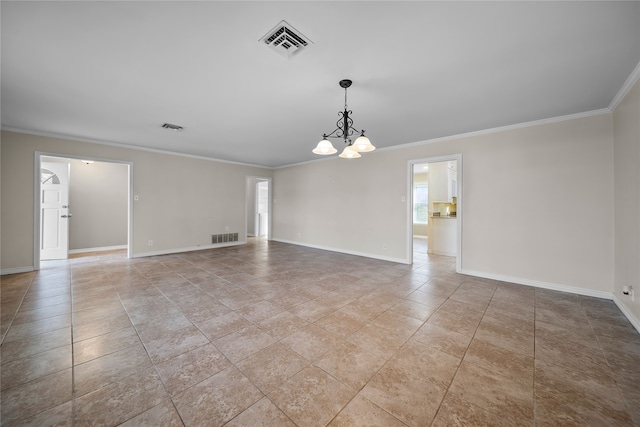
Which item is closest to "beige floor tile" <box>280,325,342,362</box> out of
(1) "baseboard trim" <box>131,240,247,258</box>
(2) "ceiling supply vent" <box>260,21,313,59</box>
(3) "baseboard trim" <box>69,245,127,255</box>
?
(2) "ceiling supply vent" <box>260,21,313,59</box>

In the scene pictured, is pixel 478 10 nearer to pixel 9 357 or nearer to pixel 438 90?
pixel 438 90

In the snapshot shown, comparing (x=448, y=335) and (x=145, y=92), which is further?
(x=145, y=92)

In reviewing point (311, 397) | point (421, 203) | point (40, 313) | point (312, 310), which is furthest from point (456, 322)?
point (421, 203)

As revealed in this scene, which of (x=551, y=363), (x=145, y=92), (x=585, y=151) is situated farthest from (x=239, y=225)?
(x=585, y=151)

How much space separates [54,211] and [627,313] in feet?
32.6

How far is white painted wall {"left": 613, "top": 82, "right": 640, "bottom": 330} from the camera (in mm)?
2424

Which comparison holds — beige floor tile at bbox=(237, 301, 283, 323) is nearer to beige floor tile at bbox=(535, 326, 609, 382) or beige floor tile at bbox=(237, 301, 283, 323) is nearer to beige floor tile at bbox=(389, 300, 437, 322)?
beige floor tile at bbox=(389, 300, 437, 322)

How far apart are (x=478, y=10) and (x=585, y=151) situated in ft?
10.5

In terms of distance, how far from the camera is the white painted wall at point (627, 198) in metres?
2.42

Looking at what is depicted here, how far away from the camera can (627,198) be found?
269 centimetres

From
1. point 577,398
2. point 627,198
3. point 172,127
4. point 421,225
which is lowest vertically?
point 577,398

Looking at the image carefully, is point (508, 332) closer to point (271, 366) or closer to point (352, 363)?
point (352, 363)

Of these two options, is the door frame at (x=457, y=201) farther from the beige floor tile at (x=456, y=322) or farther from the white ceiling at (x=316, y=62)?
the beige floor tile at (x=456, y=322)

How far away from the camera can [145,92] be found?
9.18 feet
